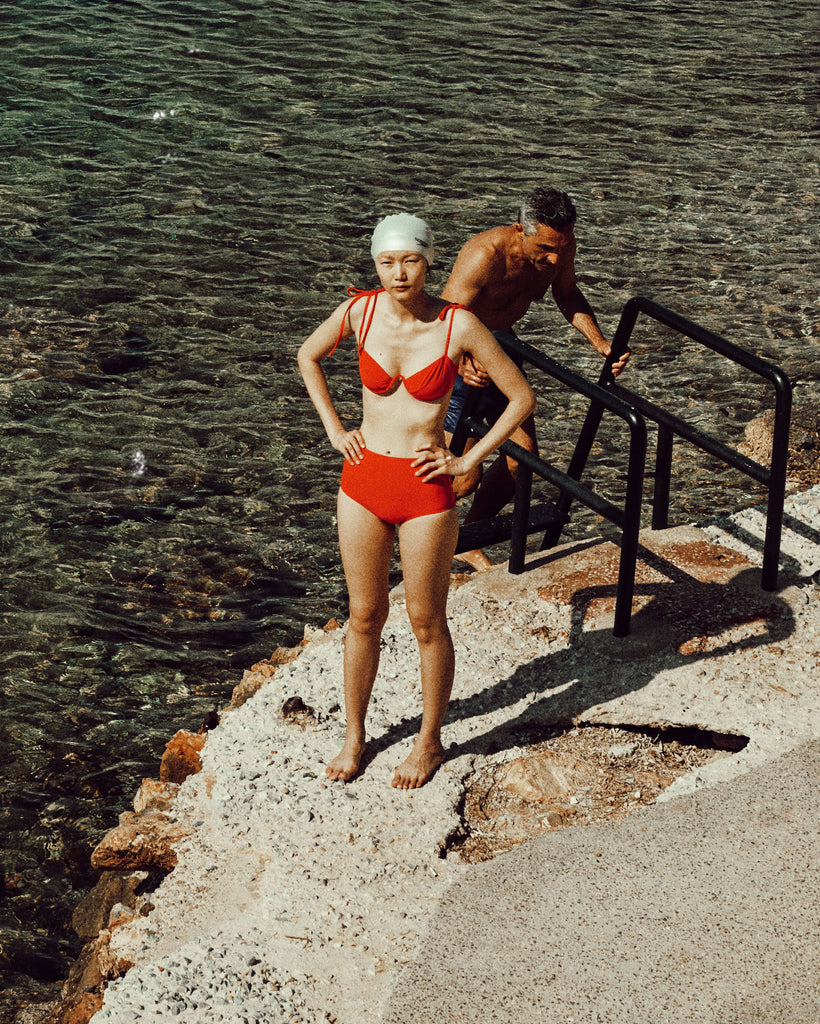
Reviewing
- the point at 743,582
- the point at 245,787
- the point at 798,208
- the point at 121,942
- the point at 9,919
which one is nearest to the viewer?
the point at 121,942

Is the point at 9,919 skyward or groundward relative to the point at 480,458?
groundward

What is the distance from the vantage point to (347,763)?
4.42 m

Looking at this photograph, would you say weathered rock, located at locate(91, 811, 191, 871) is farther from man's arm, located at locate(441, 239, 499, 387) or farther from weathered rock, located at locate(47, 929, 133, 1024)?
man's arm, located at locate(441, 239, 499, 387)

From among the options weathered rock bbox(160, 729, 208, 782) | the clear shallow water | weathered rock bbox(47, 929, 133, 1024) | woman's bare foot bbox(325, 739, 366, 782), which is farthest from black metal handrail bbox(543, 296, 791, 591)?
weathered rock bbox(47, 929, 133, 1024)

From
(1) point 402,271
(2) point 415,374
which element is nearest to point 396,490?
(2) point 415,374

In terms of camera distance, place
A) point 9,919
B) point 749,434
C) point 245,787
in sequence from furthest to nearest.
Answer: point 749,434 → point 9,919 → point 245,787

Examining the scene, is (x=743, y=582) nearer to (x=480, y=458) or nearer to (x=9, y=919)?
(x=480, y=458)

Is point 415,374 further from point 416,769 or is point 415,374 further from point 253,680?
point 253,680

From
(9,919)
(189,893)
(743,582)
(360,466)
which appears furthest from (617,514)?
(9,919)

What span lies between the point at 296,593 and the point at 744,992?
407 cm

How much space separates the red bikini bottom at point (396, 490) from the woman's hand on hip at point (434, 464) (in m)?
0.03

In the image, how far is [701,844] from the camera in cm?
405

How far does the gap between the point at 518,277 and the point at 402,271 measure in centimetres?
213

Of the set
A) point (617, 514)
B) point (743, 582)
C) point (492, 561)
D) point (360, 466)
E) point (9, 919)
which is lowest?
point (9, 919)
